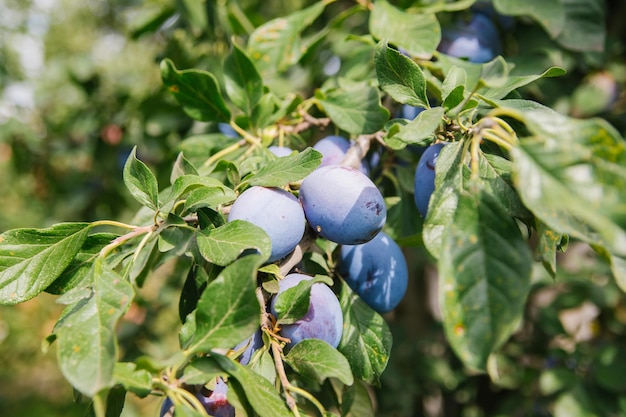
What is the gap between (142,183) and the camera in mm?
617

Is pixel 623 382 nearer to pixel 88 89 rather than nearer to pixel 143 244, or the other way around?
pixel 143 244

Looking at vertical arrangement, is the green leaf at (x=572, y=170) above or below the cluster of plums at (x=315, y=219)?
above

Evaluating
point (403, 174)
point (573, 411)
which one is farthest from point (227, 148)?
point (573, 411)

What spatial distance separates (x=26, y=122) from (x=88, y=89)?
1.58ft

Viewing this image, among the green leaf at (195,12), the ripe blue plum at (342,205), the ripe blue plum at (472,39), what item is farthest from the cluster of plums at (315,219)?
the green leaf at (195,12)

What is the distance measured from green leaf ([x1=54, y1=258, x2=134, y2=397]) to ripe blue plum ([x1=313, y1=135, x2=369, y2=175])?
35 centimetres

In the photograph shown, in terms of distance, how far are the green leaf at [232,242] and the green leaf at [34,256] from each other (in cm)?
16

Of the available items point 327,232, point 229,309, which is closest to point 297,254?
point 327,232

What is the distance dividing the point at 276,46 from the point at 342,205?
0.56 meters

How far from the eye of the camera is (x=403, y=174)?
85cm

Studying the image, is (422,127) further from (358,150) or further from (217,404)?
(217,404)

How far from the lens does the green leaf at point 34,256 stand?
59 cm

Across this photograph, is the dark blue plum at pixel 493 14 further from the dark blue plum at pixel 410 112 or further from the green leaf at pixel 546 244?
the green leaf at pixel 546 244

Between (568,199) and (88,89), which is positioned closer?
(568,199)
